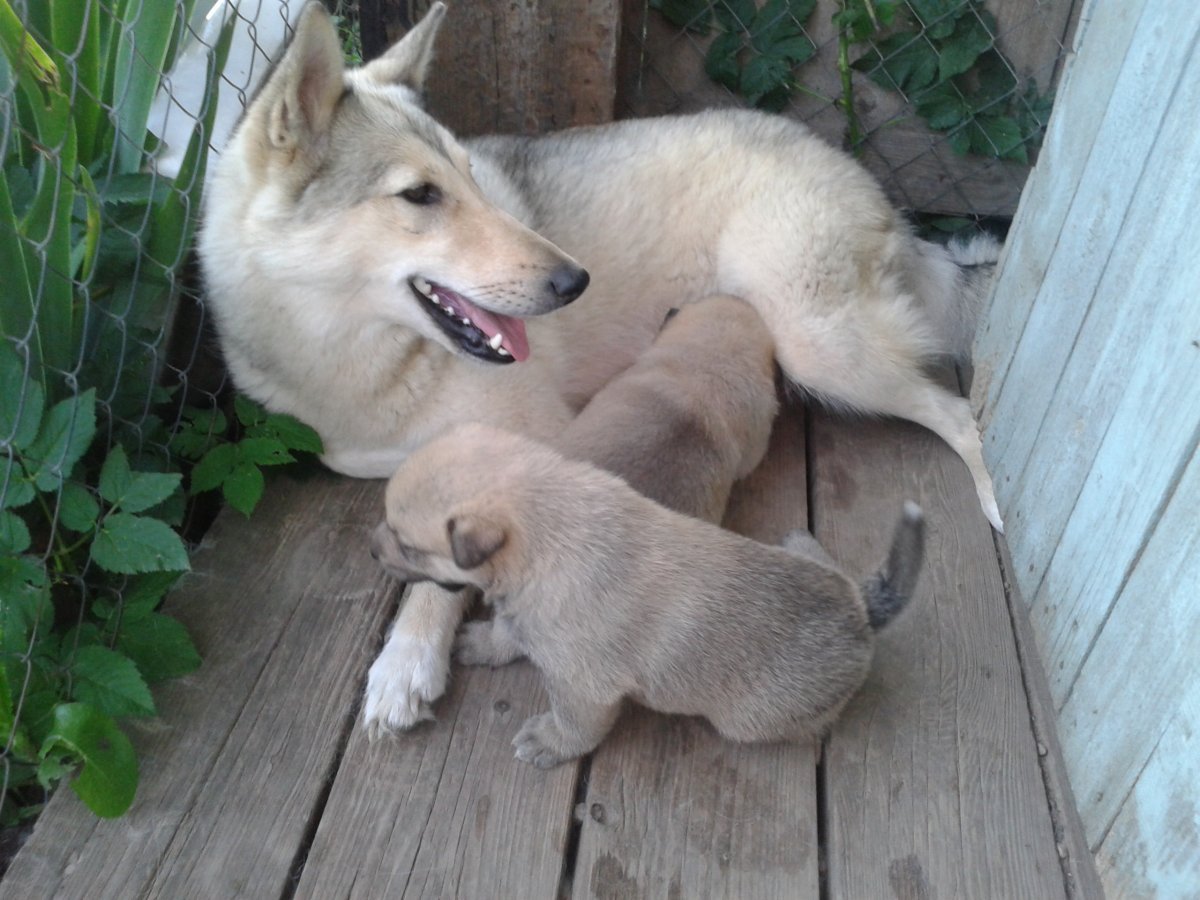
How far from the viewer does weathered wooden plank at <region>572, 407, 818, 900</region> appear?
1.68m

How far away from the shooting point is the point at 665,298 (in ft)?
9.21

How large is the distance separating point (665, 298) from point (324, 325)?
1044 mm

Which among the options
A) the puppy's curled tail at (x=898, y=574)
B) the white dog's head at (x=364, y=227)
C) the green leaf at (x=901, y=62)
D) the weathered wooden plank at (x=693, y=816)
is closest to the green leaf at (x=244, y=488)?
the white dog's head at (x=364, y=227)

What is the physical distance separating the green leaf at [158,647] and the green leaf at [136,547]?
0.52ft

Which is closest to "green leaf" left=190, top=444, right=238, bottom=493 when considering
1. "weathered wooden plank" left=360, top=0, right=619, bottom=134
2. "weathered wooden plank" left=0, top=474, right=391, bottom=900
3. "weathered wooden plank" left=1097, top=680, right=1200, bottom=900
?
"weathered wooden plank" left=0, top=474, right=391, bottom=900

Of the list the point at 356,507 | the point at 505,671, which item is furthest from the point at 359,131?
the point at 505,671

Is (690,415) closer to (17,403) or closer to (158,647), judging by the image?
(158,647)

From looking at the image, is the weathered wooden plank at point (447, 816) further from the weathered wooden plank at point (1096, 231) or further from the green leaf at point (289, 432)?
the weathered wooden plank at point (1096, 231)

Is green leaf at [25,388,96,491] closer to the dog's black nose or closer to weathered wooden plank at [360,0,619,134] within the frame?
the dog's black nose

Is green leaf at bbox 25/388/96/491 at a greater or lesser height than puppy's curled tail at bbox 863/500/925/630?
greater

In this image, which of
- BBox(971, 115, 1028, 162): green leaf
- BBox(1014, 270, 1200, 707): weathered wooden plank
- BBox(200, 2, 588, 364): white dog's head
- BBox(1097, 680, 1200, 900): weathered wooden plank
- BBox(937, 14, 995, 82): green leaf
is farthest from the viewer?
BBox(971, 115, 1028, 162): green leaf

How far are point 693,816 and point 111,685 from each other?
3.56 ft

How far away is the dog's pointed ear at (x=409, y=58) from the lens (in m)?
2.27

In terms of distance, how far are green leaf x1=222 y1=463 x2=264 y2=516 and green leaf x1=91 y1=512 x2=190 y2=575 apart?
1.00 feet
